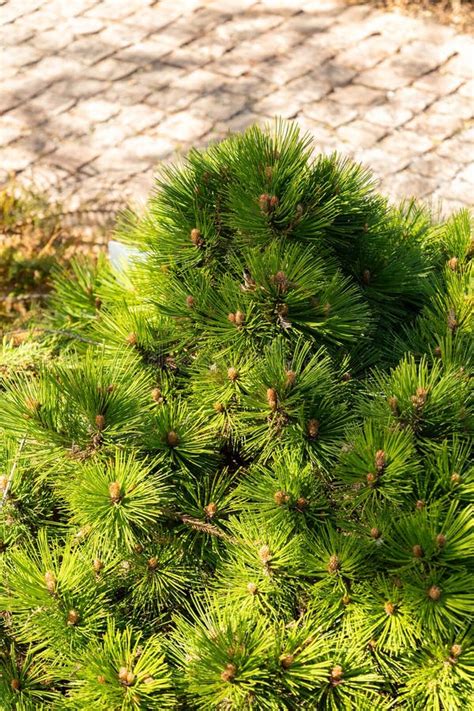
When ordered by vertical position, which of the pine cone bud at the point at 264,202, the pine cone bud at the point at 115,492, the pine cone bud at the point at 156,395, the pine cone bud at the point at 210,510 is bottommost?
the pine cone bud at the point at 210,510

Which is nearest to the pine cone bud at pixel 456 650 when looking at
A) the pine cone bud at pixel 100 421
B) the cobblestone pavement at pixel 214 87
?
the pine cone bud at pixel 100 421

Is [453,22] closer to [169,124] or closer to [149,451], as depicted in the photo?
[169,124]

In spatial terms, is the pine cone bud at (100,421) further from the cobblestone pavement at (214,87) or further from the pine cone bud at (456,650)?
the cobblestone pavement at (214,87)

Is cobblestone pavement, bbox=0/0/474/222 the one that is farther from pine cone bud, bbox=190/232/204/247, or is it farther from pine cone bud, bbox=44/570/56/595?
pine cone bud, bbox=44/570/56/595

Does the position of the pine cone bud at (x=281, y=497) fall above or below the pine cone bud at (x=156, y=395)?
below

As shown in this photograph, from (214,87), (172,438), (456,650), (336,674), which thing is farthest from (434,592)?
(214,87)

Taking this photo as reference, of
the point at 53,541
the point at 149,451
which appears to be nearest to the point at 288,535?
the point at 149,451

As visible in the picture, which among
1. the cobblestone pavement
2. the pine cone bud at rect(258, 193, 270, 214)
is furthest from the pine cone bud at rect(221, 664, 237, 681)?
the cobblestone pavement
